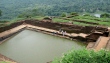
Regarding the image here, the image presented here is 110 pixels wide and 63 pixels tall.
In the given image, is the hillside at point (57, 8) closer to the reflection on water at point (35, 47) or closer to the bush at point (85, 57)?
→ the reflection on water at point (35, 47)

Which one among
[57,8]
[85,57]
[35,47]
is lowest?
[57,8]

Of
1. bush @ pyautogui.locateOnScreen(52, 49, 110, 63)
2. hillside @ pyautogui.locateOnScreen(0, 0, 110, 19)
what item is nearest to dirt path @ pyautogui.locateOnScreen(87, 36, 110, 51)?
bush @ pyautogui.locateOnScreen(52, 49, 110, 63)

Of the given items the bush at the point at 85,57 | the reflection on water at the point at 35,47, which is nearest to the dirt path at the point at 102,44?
the reflection on water at the point at 35,47

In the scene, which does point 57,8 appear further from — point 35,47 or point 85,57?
point 85,57

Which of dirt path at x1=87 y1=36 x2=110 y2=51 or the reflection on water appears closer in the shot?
dirt path at x1=87 y1=36 x2=110 y2=51

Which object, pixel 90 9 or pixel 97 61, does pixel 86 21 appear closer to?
pixel 97 61

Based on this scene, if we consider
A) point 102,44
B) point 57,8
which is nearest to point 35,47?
point 102,44

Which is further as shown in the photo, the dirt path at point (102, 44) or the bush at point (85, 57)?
the dirt path at point (102, 44)

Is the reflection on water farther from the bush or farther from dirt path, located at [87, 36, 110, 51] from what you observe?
the bush
